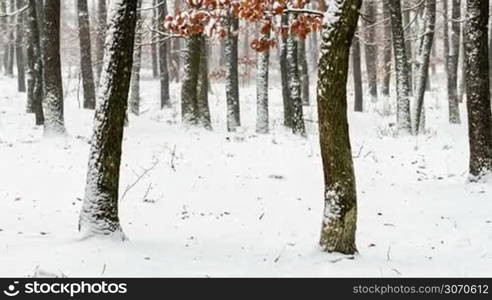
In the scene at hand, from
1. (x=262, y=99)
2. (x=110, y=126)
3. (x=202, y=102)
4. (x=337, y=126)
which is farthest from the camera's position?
(x=262, y=99)

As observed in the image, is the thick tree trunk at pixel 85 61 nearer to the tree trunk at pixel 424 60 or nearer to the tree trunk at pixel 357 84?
the tree trunk at pixel 424 60

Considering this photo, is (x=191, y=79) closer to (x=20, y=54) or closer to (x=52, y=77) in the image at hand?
(x=52, y=77)

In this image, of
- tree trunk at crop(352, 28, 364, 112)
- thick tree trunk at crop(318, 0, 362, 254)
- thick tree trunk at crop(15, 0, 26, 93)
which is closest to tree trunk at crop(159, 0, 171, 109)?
thick tree trunk at crop(15, 0, 26, 93)

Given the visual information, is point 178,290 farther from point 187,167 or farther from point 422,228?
point 187,167

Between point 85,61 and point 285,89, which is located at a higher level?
point 85,61

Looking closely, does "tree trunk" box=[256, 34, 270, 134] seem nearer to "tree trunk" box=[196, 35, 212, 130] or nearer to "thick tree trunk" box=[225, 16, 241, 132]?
"thick tree trunk" box=[225, 16, 241, 132]

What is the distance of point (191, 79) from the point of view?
55.0ft

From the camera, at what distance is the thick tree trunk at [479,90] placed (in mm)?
11367

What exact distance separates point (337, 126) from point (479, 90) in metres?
5.53

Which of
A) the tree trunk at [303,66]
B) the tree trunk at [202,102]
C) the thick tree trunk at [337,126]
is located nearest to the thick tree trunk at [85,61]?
the tree trunk at [202,102]

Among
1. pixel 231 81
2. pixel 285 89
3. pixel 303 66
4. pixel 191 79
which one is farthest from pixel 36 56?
pixel 303 66

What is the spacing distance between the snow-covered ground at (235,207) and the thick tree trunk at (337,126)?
0.41 meters

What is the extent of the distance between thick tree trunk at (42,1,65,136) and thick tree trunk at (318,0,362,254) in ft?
30.6

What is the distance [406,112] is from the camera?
58.8ft
